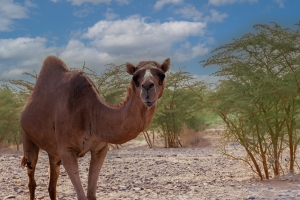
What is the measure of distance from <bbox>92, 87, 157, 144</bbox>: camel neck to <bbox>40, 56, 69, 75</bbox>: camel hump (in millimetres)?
1401

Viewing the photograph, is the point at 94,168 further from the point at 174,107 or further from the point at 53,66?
the point at 174,107

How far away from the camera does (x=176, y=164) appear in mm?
11828

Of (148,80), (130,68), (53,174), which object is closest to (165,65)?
(130,68)

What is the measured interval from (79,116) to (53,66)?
1.53 m

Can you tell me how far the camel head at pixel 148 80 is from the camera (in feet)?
13.2

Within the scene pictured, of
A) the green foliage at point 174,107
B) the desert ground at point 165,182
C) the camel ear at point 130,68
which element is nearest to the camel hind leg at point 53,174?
the desert ground at point 165,182

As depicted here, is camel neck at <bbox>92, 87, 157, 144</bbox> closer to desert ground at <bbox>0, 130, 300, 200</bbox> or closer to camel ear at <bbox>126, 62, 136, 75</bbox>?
camel ear at <bbox>126, 62, 136, 75</bbox>

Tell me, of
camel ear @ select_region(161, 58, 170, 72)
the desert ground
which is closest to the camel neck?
camel ear @ select_region(161, 58, 170, 72)

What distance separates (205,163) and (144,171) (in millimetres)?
2610

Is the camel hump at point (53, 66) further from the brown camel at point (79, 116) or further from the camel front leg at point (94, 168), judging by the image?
the camel front leg at point (94, 168)

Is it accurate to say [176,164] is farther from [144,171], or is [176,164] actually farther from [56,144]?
[56,144]

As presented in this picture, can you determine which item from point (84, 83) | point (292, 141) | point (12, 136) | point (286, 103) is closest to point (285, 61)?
point (286, 103)

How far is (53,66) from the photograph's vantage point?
6.29 m

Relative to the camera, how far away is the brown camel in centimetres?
438
